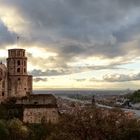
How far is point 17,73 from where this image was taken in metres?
80.6

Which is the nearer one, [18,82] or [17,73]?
[18,82]

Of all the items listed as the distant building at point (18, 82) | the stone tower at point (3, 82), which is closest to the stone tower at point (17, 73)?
the distant building at point (18, 82)

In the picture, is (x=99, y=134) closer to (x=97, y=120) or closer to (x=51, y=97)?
(x=97, y=120)

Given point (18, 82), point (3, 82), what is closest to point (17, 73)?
point (18, 82)

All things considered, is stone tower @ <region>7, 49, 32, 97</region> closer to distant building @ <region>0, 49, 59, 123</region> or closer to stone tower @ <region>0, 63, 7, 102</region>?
distant building @ <region>0, 49, 59, 123</region>

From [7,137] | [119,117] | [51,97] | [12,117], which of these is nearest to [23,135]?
[7,137]

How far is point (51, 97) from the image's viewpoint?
257ft

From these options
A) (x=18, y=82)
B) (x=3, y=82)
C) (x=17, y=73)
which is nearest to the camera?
(x=3, y=82)

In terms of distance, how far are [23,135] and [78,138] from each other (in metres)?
25.5

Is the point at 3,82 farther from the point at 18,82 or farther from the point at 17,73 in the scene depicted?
the point at 17,73

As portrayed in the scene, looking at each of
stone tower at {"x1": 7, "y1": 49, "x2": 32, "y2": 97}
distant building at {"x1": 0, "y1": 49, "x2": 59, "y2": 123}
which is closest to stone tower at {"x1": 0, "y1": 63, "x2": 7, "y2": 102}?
distant building at {"x1": 0, "y1": 49, "x2": 59, "y2": 123}

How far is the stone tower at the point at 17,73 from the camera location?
80.2 meters

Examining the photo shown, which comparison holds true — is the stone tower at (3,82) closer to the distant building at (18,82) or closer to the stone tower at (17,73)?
the distant building at (18,82)

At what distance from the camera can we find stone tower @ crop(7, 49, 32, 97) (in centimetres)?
8019
